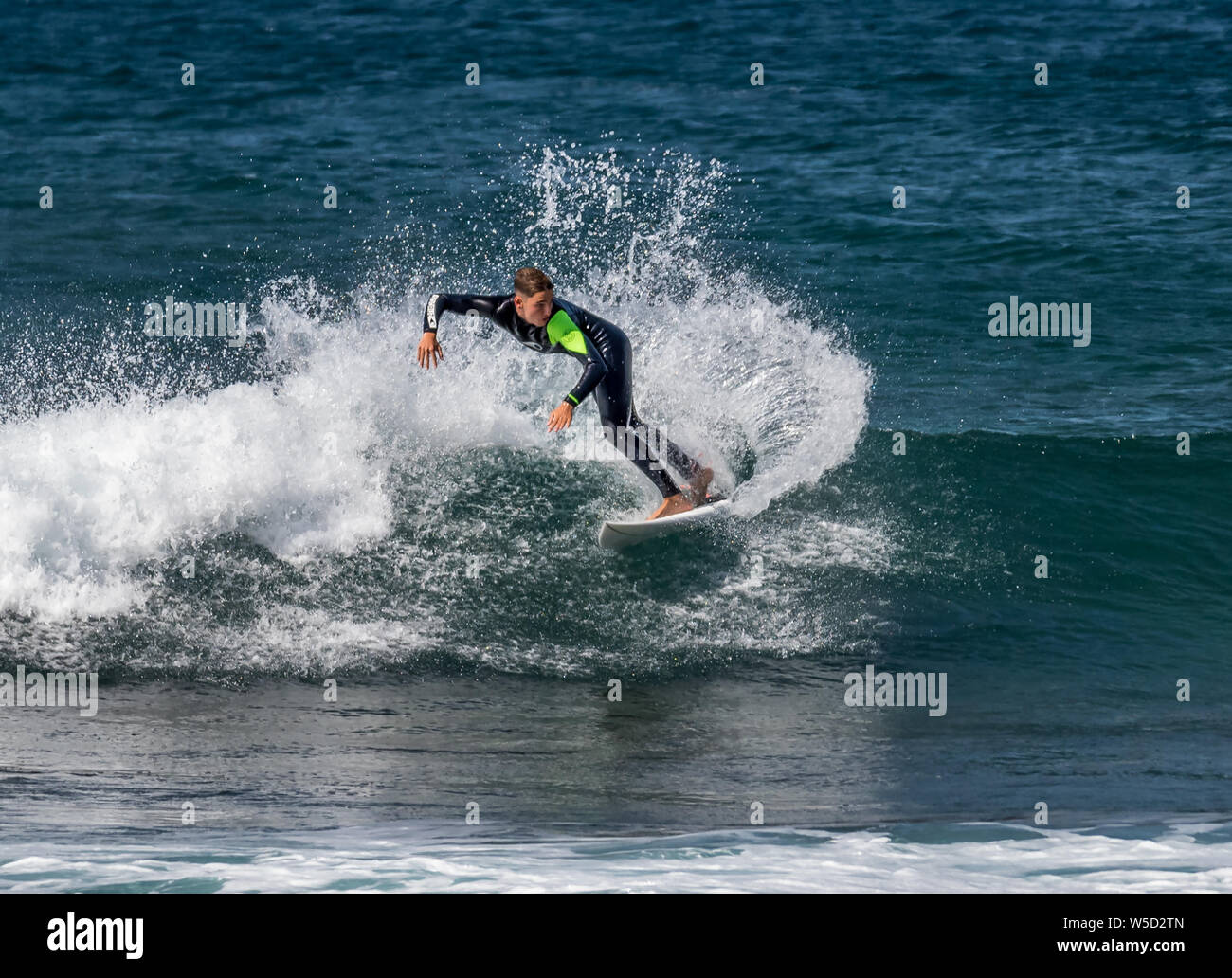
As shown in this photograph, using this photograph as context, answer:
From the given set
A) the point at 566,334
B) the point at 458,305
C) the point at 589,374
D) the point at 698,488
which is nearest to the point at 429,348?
the point at 458,305

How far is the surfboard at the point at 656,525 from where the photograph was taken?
409 inches

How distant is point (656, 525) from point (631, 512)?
690mm

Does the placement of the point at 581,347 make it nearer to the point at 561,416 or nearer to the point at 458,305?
the point at 458,305

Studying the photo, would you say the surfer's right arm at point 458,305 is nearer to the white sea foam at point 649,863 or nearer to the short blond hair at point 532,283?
the short blond hair at point 532,283

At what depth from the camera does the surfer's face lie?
361 inches

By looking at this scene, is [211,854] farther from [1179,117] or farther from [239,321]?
[1179,117]

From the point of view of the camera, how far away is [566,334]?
31.5 feet

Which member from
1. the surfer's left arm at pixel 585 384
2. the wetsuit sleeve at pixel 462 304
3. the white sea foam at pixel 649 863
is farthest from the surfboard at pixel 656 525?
the white sea foam at pixel 649 863

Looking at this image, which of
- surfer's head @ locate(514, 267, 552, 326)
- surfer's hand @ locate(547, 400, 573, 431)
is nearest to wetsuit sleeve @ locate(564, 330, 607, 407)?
surfer's hand @ locate(547, 400, 573, 431)

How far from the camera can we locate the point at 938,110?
24438mm

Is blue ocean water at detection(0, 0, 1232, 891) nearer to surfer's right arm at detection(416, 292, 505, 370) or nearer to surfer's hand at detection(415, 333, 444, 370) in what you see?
surfer's hand at detection(415, 333, 444, 370)

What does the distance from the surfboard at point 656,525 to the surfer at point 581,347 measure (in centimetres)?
10

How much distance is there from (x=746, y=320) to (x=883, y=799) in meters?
6.46

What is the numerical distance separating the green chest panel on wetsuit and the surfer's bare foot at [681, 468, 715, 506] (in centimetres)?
149
